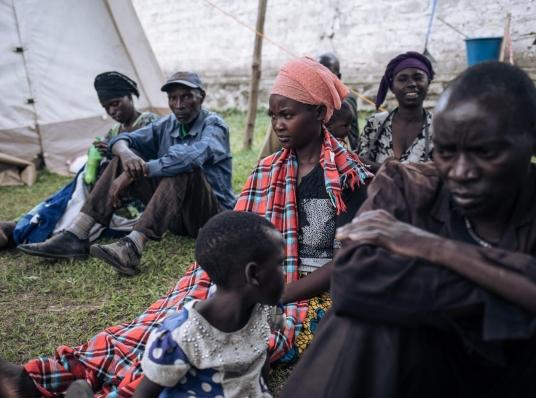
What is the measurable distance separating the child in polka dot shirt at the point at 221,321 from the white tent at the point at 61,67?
573 cm

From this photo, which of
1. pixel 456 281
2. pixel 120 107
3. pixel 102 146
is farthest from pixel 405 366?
pixel 120 107

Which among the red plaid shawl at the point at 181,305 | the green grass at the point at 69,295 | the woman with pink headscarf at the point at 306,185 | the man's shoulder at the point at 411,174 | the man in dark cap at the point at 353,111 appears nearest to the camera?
the man's shoulder at the point at 411,174

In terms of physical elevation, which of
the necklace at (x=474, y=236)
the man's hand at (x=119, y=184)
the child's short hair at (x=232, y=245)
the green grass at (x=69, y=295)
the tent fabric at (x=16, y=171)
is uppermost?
the necklace at (x=474, y=236)

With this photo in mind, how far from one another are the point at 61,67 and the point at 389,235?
6456 millimetres

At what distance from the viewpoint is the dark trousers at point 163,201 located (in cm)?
379

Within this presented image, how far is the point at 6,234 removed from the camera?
4.31 metres

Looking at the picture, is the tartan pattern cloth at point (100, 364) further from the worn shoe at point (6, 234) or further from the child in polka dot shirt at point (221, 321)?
the worn shoe at point (6, 234)

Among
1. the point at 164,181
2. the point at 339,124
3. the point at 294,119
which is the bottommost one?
the point at 164,181

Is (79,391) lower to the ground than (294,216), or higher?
lower

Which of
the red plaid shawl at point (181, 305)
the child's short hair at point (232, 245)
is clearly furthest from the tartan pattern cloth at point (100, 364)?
the child's short hair at point (232, 245)

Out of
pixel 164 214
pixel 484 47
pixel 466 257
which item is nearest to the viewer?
pixel 466 257

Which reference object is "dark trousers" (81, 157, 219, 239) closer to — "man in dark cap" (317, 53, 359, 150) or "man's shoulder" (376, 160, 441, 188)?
"man in dark cap" (317, 53, 359, 150)

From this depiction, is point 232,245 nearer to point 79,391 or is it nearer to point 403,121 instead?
point 79,391

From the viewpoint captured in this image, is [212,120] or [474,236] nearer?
[474,236]
